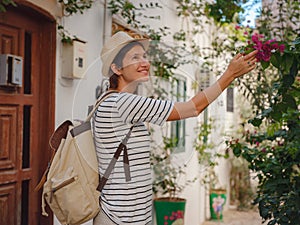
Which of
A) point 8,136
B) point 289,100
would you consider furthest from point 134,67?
point 8,136

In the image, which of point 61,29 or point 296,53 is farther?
point 61,29

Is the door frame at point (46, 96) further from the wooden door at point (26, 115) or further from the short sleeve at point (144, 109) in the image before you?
the short sleeve at point (144, 109)

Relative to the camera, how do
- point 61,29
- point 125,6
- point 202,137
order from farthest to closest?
point 202,137, point 125,6, point 61,29

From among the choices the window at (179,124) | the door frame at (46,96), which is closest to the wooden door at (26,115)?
the door frame at (46,96)

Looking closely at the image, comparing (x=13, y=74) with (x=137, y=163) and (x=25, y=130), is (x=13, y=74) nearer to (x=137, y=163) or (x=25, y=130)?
(x=25, y=130)

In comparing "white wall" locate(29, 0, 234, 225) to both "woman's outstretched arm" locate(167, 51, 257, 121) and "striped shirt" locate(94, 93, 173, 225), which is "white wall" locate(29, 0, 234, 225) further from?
"woman's outstretched arm" locate(167, 51, 257, 121)

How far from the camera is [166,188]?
19.2 ft

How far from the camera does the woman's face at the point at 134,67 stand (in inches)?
93.7

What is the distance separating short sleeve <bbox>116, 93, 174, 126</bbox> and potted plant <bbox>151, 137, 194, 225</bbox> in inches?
114

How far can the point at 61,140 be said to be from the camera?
254cm

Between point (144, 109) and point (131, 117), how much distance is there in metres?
0.07

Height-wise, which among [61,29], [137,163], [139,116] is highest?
[61,29]

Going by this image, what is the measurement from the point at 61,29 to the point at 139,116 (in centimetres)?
163

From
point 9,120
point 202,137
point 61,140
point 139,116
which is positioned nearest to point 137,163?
point 139,116
